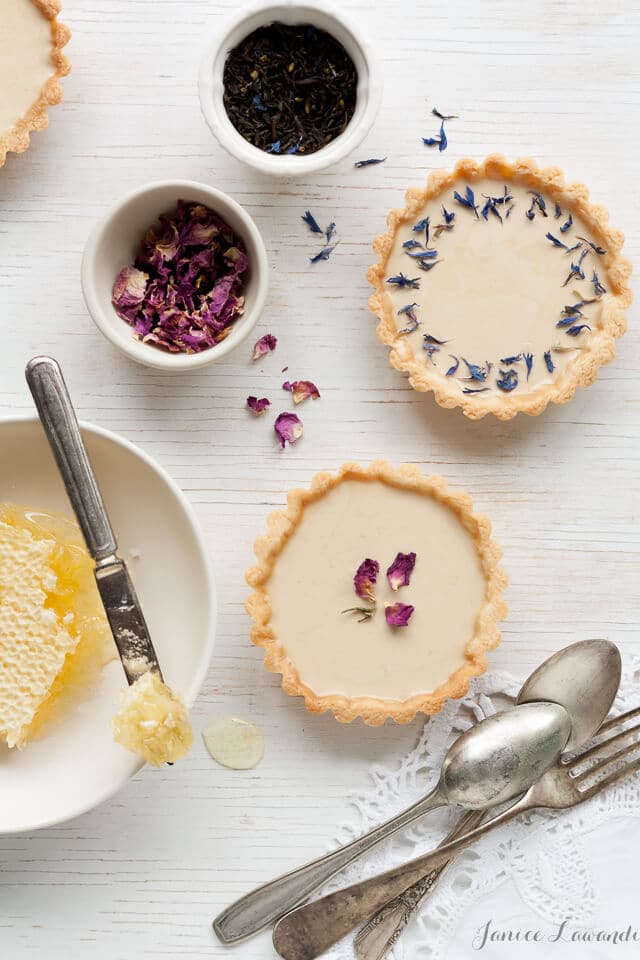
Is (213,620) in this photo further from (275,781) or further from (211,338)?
(211,338)

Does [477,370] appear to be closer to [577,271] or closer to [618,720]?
[577,271]

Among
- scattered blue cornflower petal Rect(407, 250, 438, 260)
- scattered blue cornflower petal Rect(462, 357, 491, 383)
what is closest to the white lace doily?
scattered blue cornflower petal Rect(462, 357, 491, 383)

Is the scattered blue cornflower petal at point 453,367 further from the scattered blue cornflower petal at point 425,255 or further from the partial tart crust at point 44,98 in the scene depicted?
the partial tart crust at point 44,98

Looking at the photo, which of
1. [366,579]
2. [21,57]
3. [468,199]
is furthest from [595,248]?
[21,57]

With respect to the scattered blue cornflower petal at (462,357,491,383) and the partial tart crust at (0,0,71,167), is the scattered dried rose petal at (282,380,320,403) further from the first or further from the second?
the partial tart crust at (0,0,71,167)

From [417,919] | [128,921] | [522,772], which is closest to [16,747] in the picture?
[128,921]

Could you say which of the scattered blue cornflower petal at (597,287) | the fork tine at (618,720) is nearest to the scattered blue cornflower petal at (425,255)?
the scattered blue cornflower petal at (597,287)
